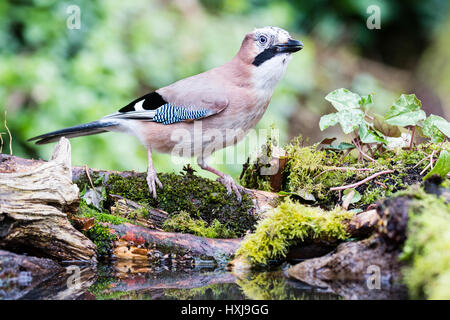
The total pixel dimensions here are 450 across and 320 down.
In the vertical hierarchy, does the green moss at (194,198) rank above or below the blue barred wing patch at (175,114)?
below

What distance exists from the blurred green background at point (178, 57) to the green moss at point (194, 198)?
228cm

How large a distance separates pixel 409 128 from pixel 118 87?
4030mm

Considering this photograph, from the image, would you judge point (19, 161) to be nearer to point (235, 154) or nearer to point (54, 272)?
point (54, 272)

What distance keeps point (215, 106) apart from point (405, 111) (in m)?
1.46

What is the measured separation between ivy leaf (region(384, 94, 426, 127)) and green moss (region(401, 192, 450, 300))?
1294 millimetres

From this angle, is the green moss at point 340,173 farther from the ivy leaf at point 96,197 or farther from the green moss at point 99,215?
the ivy leaf at point 96,197

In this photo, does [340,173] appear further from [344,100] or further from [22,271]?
[22,271]

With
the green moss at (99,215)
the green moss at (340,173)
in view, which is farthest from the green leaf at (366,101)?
the green moss at (99,215)

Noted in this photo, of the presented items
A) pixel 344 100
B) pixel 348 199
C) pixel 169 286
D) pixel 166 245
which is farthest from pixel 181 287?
pixel 344 100

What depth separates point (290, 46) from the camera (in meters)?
4.19

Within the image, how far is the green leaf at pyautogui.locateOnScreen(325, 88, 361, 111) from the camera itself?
405 cm

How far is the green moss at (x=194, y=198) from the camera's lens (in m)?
3.93

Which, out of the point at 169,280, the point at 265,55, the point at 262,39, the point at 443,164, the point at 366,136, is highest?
the point at 262,39
